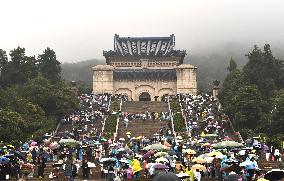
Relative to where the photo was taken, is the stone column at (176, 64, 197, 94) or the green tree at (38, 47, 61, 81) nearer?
the green tree at (38, 47, 61, 81)

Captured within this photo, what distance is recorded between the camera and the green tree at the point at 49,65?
65.2 meters

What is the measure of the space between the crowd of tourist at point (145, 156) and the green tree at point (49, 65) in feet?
49.9

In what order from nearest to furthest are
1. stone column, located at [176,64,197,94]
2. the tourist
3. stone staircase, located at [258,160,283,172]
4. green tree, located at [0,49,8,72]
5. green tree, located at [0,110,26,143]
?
the tourist
stone staircase, located at [258,160,283,172]
green tree, located at [0,110,26,143]
green tree, located at [0,49,8,72]
stone column, located at [176,64,197,94]

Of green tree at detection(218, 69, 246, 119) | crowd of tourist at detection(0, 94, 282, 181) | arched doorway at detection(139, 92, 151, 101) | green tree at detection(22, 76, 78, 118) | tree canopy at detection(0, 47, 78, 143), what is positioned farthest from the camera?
arched doorway at detection(139, 92, 151, 101)

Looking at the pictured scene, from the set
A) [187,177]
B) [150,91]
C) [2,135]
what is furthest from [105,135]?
[150,91]

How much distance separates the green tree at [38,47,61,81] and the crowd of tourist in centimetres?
1520

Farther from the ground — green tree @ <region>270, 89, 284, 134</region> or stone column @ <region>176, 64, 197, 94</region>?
stone column @ <region>176, 64, 197, 94</region>

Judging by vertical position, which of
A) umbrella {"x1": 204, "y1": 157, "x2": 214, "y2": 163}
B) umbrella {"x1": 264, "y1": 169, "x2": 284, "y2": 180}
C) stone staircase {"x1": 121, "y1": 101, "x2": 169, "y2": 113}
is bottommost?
umbrella {"x1": 204, "y1": 157, "x2": 214, "y2": 163}

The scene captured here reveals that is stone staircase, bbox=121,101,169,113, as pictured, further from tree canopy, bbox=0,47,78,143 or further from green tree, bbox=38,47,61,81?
green tree, bbox=38,47,61,81

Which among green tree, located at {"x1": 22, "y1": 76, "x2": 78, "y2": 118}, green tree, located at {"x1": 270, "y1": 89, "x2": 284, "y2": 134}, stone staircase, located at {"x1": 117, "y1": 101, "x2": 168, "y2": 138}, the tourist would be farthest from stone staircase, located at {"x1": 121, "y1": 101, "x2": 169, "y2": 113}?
the tourist

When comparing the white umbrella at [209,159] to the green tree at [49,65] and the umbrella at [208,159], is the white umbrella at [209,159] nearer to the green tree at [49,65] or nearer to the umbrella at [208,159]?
the umbrella at [208,159]

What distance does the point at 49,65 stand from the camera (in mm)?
65500

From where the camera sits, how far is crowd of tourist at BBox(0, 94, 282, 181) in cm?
1966

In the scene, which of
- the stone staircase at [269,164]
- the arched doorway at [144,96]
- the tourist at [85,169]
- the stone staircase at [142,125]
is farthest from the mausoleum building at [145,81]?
the tourist at [85,169]
